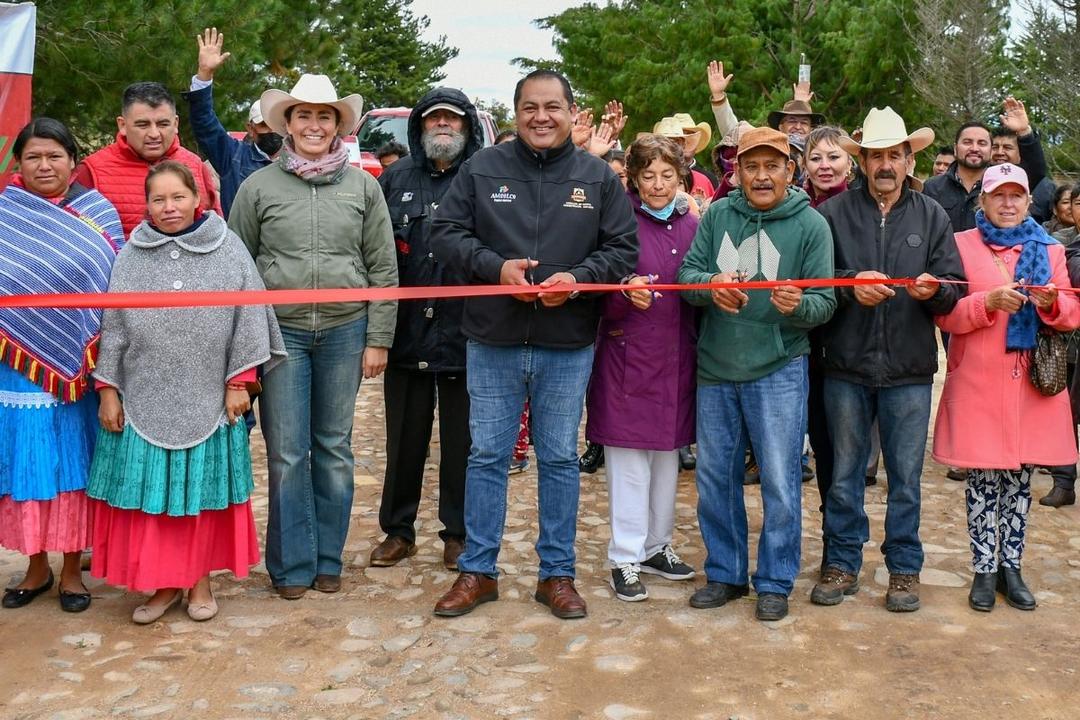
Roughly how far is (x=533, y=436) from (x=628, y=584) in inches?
33.2

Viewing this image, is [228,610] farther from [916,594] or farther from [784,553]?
[916,594]

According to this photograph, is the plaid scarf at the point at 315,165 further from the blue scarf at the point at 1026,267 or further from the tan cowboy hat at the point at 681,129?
the tan cowboy hat at the point at 681,129

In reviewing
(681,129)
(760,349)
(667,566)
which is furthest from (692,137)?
(667,566)

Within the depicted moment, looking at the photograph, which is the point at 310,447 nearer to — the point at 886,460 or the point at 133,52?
the point at 886,460

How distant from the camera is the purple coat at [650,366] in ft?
17.2

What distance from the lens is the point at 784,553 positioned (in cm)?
507

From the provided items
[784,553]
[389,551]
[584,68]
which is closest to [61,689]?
[389,551]

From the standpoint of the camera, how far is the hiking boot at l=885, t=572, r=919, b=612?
5109 mm

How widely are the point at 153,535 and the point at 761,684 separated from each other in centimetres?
263

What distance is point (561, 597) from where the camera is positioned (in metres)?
5.06

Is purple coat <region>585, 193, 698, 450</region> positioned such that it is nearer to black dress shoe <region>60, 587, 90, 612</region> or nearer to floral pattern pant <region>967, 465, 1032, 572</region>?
floral pattern pant <region>967, 465, 1032, 572</region>

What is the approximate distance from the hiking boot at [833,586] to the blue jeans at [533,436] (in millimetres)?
1156

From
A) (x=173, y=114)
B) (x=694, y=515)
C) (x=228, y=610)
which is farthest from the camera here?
(x=694, y=515)

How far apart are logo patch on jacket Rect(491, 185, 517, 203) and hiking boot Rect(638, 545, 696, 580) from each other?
195 cm
